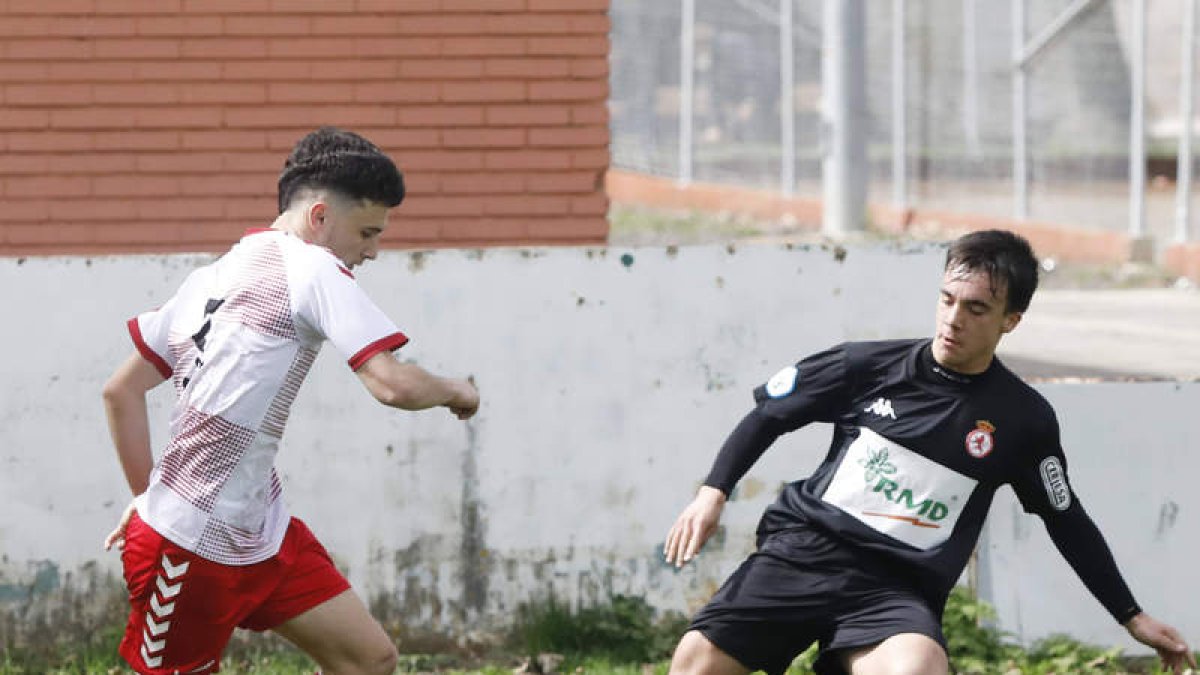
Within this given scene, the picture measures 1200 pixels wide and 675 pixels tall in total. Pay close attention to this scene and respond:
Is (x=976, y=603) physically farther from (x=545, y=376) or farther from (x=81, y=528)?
(x=81, y=528)

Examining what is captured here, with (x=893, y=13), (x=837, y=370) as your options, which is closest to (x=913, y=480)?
(x=837, y=370)

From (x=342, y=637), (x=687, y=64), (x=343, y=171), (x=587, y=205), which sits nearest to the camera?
(x=343, y=171)

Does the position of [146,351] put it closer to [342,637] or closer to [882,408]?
[342,637]

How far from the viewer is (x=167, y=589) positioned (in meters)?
4.32

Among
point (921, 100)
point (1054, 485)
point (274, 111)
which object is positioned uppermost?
point (921, 100)

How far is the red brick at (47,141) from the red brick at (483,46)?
1723 millimetres

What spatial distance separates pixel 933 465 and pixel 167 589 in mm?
1942

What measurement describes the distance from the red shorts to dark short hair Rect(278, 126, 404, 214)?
0.94 m

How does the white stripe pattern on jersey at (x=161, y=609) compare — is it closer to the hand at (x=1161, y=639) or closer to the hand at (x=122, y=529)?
the hand at (x=122, y=529)

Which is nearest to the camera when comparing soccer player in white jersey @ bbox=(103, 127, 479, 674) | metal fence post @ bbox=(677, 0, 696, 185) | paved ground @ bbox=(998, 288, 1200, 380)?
soccer player in white jersey @ bbox=(103, 127, 479, 674)

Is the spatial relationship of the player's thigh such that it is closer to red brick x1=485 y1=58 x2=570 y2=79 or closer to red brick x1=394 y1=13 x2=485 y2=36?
red brick x1=485 y1=58 x2=570 y2=79

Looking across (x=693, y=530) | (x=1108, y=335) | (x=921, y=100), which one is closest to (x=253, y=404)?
(x=693, y=530)

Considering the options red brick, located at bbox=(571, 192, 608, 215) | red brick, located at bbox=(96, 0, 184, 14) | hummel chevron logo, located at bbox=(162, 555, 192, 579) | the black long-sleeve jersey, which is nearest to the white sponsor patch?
the black long-sleeve jersey

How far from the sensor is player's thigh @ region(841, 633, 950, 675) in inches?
A: 162
